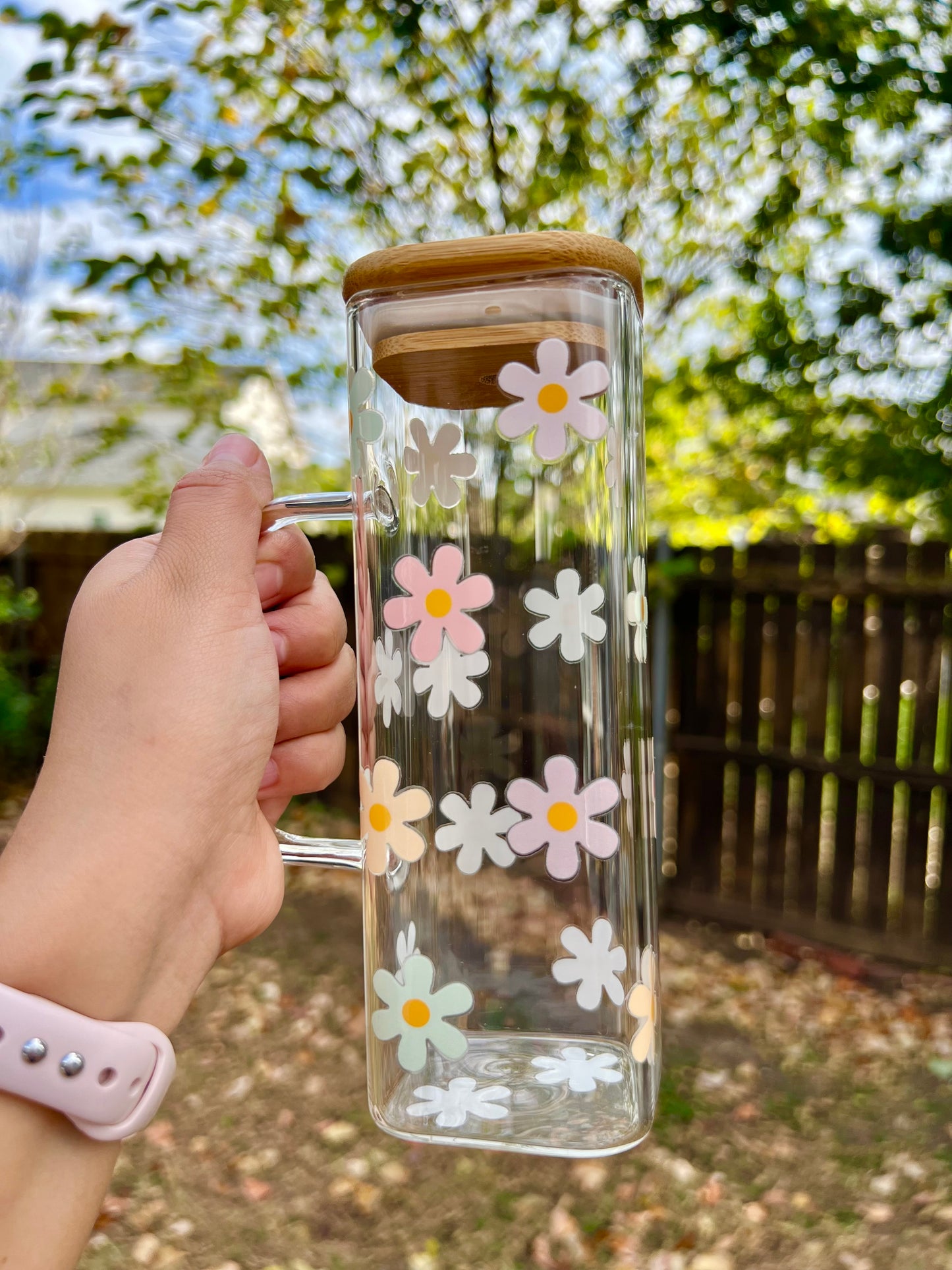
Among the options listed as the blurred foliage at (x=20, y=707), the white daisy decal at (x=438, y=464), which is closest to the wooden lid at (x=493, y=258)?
the white daisy decal at (x=438, y=464)

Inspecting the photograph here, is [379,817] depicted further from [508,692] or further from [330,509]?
[330,509]

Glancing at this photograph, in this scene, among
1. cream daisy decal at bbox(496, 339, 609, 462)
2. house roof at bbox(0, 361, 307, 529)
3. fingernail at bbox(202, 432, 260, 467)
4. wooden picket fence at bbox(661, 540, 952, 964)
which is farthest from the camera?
house roof at bbox(0, 361, 307, 529)

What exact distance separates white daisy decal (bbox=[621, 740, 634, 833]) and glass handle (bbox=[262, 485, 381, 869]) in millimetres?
235

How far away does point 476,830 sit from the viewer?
0.80 metres

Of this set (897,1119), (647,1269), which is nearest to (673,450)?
(897,1119)

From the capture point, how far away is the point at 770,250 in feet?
13.0

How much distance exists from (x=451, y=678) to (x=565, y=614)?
0.11 metres

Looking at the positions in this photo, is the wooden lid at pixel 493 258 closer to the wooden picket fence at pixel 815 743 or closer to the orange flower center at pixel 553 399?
the orange flower center at pixel 553 399

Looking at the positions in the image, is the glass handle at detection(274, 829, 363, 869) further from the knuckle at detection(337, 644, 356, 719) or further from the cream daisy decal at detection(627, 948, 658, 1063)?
the cream daisy decal at detection(627, 948, 658, 1063)

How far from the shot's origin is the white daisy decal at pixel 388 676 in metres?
0.81

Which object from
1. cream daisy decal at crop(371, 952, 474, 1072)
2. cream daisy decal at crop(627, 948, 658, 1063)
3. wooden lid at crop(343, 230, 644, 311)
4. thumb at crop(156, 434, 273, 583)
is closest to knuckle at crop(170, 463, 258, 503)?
thumb at crop(156, 434, 273, 583)

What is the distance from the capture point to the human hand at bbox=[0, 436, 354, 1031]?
0.71m

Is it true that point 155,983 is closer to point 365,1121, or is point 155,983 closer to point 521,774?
point 521,774

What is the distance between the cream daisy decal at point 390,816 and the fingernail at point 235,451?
30cm
